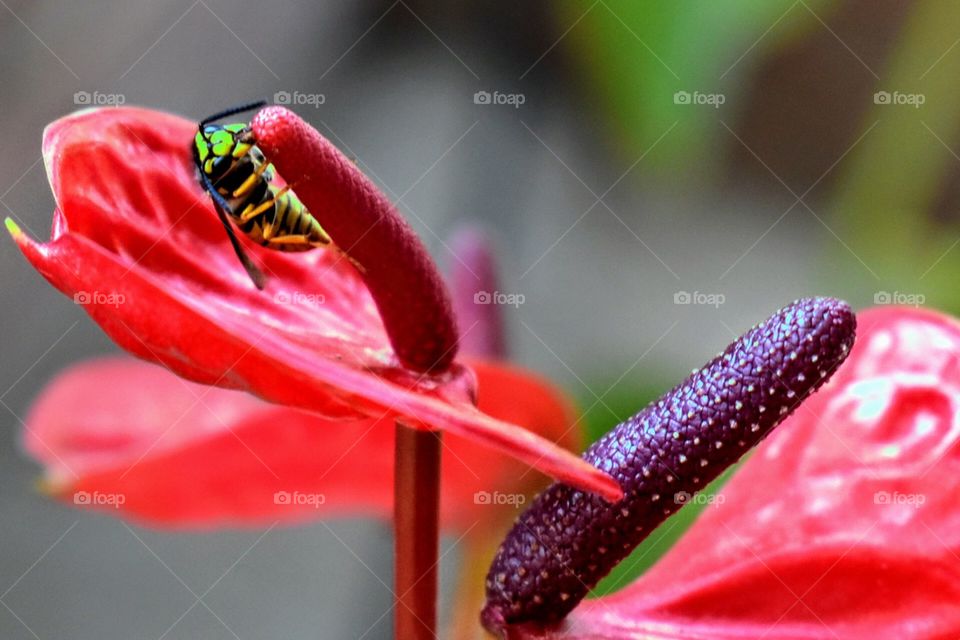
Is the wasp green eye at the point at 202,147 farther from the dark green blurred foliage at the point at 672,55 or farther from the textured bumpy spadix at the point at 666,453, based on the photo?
the dark green blurred foliage at the point at 672,55

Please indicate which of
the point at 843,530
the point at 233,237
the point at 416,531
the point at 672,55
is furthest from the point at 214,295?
the point at 672,55

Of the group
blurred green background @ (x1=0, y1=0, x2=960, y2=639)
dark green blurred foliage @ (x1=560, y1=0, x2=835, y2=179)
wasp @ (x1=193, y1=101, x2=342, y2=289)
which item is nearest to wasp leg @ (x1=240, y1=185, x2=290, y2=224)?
wasp @ (x1=193, y1=101, x2=342, y2=289)

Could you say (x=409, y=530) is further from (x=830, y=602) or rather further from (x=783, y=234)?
(x=783, y=234)

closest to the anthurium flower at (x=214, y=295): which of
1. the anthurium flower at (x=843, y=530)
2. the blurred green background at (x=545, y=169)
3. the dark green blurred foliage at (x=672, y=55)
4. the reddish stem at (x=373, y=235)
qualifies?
the reddish stem at (x=373, y=235)

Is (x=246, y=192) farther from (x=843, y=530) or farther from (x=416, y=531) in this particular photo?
(x=843, y=530)

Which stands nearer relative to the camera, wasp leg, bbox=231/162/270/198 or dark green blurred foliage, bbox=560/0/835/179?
wasp leg, bbox=231/162/270/198

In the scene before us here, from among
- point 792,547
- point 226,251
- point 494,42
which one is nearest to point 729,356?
point 792,547

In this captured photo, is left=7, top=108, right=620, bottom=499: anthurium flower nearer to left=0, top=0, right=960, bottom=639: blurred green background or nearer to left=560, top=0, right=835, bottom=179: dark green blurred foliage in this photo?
left=0, top=0, right=960, bottom=639: blurred green background
